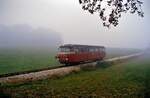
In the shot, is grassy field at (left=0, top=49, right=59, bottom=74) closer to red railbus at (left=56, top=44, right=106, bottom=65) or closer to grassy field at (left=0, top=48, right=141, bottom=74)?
grassy field at (left=0, top=48, right=141, bottom=74)

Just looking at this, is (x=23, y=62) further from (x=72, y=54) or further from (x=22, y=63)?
(x=72, y=54)

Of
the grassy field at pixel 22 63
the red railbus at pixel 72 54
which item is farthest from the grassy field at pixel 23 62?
the red railbus at pixel 72 54

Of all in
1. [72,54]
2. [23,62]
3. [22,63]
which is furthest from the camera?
[23,62]

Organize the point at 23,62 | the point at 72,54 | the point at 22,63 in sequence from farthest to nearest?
the point at 23,62 < the point at 22,63 < the point at 72,54

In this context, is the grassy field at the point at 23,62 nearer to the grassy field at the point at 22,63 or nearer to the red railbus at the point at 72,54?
the grassy field at the point at 22,63

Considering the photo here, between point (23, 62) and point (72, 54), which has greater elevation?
point (72, 54)

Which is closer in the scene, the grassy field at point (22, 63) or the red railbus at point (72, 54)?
the red railbus at point (72, 54)

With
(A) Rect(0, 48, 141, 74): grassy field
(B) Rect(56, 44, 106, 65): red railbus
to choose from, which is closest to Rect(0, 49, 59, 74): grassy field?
(A) Rect(0, 48, 141, 74): grassy field

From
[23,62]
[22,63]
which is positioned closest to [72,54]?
[22,63]

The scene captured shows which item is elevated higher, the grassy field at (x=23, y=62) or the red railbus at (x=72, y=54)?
the red railbus at (x=72, y=54)

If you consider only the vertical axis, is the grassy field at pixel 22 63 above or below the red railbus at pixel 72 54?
below

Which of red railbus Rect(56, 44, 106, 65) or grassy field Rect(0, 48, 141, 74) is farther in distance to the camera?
grassy field Rect(0, 48, 141, 74)

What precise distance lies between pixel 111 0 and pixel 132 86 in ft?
23.9

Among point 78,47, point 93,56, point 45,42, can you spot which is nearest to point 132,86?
point 78,47
